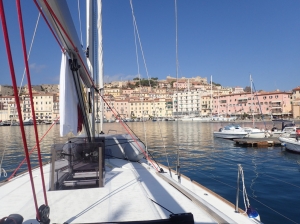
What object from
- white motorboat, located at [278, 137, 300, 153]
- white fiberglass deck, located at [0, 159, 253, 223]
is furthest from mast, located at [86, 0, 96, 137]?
white motorboat, located at [278, 137, 300, 153]

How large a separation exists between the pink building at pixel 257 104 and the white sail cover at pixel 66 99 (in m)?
89.9

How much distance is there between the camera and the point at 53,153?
13.6 ft

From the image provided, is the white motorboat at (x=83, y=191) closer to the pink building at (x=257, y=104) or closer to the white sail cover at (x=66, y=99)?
the white sail cover at (x=66, y=99)

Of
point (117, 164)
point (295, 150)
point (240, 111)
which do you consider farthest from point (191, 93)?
point (117, 164)

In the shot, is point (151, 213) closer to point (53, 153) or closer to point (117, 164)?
point (53, 153)

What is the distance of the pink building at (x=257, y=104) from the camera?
92.4 meters

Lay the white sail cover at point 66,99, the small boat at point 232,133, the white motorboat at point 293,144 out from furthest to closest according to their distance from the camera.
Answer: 1. the small boat at point 232,133
2. the white motorboat at point 293,144
3. the white sail cover at point 66,99

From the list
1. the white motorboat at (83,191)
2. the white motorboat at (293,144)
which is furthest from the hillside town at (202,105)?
the white motorboat at (83,191)

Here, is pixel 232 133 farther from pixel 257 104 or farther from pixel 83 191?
pixel 257 104

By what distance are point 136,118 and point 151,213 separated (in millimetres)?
111601

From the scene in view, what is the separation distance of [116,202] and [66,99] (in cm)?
175

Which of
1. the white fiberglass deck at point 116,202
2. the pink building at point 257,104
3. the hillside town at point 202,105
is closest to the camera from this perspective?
the white fiberglass deck at point 116,202

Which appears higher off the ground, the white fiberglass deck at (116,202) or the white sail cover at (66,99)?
the white sail cover at (66,99)

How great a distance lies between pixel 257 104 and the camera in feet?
318
